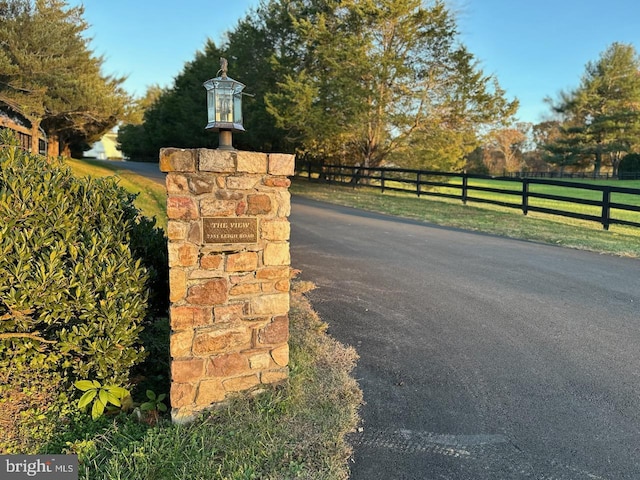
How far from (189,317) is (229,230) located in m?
0.60

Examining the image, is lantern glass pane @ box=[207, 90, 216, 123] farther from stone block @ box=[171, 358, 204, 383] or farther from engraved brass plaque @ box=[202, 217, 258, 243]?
stone block @ box=[171, 358, 204, 383]

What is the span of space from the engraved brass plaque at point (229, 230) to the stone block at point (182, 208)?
82 mm

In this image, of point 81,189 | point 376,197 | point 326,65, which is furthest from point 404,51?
point 81,189

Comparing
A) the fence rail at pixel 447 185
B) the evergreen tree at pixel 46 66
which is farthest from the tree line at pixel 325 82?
the fence rail at pixel 447 185

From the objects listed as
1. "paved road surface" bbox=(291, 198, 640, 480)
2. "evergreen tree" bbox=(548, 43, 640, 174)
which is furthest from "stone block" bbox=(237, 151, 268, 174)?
"evergreen tree" bbox=(548, 43, 640, 174)

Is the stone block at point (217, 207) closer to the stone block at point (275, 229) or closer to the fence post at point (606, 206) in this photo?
the stone block at point (275, 229)

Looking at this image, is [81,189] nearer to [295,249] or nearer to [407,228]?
[295,249]

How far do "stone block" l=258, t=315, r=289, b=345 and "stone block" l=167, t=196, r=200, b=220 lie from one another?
90 cm

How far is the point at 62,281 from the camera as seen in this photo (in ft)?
8.16

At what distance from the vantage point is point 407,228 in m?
9.61

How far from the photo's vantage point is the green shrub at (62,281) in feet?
7.96

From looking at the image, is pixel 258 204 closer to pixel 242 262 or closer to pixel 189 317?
pixel 242 262

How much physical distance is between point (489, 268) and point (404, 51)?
13.4 metres

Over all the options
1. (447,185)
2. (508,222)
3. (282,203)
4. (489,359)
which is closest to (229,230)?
(282,203)
